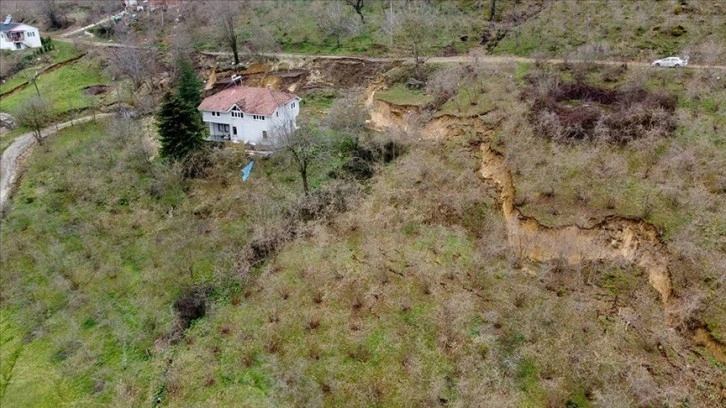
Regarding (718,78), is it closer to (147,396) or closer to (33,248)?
(147,396)

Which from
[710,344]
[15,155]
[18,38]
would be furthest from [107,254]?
[18,38]

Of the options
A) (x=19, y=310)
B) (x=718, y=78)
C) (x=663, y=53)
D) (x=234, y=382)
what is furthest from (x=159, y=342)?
(x=663, y=53)

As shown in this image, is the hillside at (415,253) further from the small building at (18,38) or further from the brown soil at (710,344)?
the small building at (18,38)

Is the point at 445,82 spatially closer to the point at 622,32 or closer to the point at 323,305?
the point at 622,32

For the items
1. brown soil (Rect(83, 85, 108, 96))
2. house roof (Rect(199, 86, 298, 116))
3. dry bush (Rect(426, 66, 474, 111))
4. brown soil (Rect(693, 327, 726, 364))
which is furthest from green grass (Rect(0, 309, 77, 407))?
brown soil (Rect(83, 85, 108, 96))

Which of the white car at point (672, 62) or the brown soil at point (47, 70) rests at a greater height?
the white car at point (672, 62)

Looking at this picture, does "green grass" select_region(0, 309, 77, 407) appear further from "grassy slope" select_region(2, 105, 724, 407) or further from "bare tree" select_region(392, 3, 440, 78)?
"bare tree" select_region(392, 3, 440, 78)

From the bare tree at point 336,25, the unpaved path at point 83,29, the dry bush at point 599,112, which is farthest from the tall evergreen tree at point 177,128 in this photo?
the unpaved path at point 83,29
